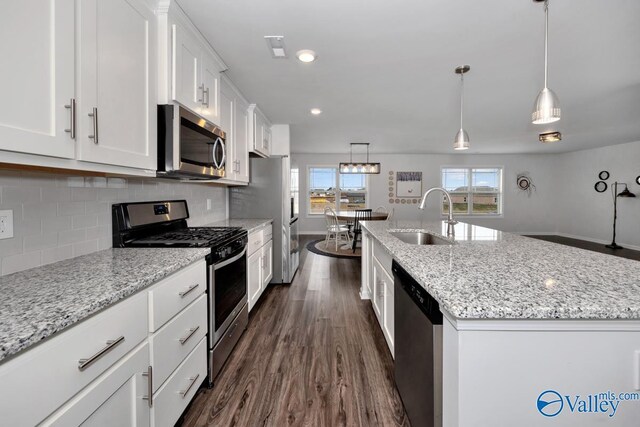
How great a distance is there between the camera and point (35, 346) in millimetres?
757

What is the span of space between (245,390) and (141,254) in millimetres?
1008

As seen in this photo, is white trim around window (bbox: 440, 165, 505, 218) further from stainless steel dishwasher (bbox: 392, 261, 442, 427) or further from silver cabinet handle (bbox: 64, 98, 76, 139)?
silver cabinet handle (bbox: 64, 98, 76, 139)

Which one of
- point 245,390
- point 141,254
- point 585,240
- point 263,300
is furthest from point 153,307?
point 585,240

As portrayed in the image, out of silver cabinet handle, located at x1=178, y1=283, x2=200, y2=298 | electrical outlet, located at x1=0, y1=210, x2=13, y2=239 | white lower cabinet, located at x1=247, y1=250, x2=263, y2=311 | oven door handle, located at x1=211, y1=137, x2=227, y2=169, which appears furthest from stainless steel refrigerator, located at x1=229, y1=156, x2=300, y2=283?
electrical outlet, located at x1=0, y1=210, x2=13, y2=239

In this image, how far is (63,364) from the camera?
32.8 inches

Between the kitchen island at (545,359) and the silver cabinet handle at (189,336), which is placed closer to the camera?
the kitchen island at (545,359)

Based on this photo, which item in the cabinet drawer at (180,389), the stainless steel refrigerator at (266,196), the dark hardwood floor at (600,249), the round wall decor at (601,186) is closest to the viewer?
the cabinet drawer at (180,389)

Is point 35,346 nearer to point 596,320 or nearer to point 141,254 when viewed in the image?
point 141,254

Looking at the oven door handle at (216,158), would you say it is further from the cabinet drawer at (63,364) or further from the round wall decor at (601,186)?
the round wall decor at (601,186)

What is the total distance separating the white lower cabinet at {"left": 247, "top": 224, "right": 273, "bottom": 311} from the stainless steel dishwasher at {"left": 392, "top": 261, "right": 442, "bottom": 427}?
1574 mm

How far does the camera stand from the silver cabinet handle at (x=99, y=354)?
2.93 ft

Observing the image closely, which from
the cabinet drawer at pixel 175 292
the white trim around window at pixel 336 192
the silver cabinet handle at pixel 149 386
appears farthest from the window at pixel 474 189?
the silver cabinet handle at pixel 149 386

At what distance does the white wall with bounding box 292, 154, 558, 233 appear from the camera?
850 centimetres

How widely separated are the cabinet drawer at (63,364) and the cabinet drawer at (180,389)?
1.23ft
